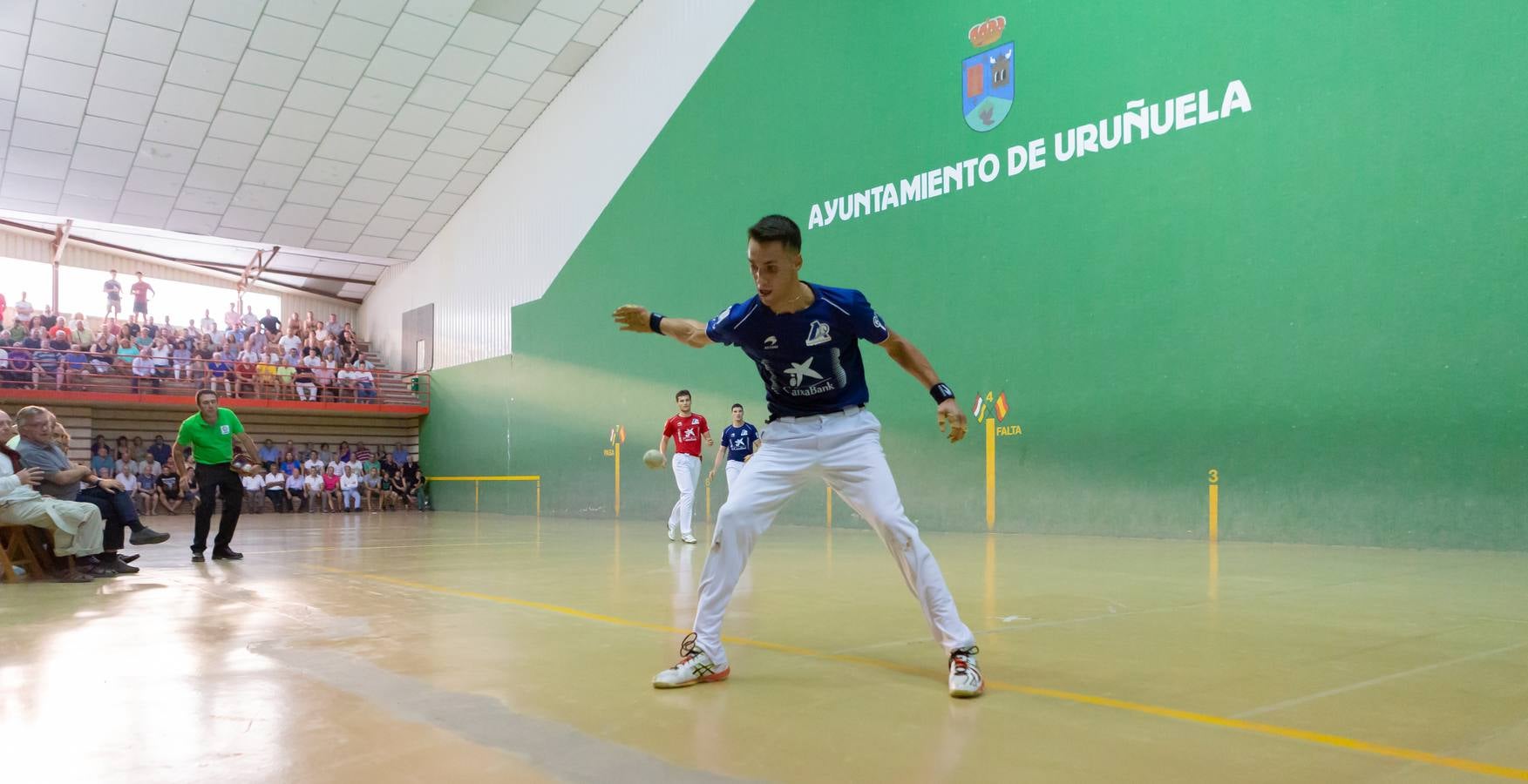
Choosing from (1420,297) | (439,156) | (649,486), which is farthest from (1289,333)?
(439,156)

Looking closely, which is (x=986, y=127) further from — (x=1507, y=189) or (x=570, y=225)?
(x=570, y=225)

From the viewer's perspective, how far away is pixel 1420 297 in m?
8.02

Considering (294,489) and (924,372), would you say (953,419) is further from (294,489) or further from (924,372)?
(294,489)

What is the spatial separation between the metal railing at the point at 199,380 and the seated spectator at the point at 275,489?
5.41 ft

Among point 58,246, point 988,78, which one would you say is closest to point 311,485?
point 58,246

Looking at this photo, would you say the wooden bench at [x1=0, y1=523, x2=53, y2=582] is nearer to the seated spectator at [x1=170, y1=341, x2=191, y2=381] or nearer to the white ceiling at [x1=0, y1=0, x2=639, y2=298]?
the white ceiling at [x1=0, y1=0, x2=639, y2=298]

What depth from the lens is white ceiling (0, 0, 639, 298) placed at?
15.3 metres

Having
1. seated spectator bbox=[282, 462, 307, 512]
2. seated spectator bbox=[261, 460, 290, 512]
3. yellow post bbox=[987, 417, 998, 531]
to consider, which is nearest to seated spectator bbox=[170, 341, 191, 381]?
seated spectator bbox=[261, 460, 290, 512]

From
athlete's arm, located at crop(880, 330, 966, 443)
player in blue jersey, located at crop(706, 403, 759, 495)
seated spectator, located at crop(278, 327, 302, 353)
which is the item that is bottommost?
player in blue jersey, located at crop(706, 403, 759, 495)

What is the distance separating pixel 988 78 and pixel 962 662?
956cm

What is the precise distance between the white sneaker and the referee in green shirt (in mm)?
7045

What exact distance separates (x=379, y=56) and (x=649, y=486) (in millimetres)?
8603

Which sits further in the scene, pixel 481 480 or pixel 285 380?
pixel 285 380

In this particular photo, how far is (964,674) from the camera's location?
3010 mm
